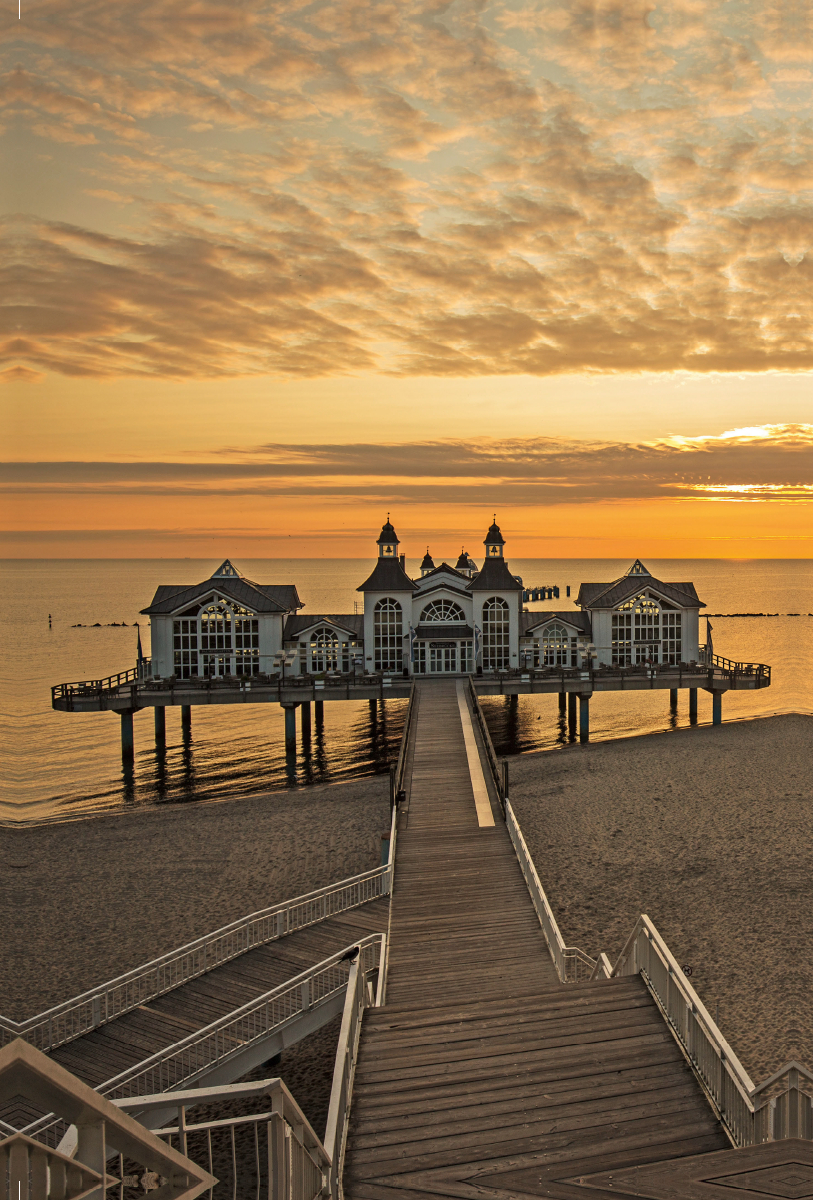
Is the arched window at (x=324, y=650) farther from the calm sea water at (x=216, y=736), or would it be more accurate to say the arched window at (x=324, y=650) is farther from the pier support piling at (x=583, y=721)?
the pier support piling at (x=583, y=721)

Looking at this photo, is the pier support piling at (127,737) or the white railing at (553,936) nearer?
the white railing at (553,936)

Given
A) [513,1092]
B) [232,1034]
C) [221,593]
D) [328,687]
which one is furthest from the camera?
[221,593]

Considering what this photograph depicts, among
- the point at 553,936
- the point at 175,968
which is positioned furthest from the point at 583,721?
the point at 553,936

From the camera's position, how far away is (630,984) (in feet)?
27.6

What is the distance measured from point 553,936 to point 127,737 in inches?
1179

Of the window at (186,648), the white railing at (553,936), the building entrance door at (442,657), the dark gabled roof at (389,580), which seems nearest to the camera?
the white railing at (553,936)

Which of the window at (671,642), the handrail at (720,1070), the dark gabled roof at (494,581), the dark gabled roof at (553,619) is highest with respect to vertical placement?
the dark gabled roof at (494,581)

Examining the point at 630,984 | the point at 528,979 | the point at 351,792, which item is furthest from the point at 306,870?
the point at 630,984

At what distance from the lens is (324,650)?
1609 inches

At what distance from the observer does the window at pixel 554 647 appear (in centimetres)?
4181

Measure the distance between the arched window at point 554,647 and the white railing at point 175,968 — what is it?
25219 mm

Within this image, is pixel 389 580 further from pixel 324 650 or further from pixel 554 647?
pixel 554 647

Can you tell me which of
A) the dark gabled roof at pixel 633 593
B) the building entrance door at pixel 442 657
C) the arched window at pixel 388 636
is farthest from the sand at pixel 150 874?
the dark gabled roof at pixel 633 593

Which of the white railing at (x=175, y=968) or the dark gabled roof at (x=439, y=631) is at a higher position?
the dark gabled roof at (x=439, y=631)
